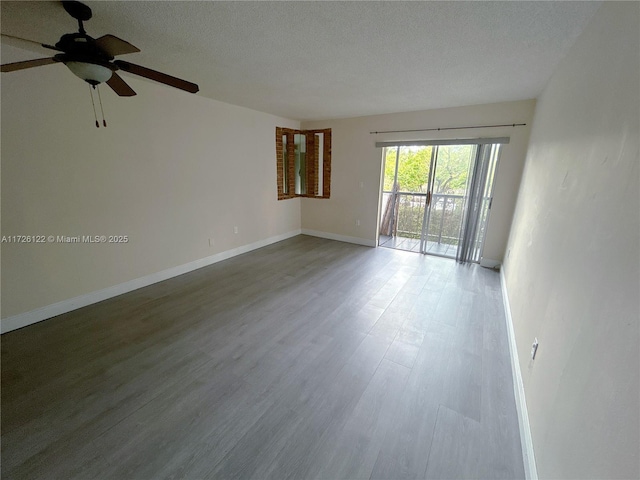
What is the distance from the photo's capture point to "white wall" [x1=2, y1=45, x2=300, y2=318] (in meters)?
2.20

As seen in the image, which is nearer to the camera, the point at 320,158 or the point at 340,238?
the point at 320,158

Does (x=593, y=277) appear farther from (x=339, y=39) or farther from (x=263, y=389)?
(x=339, y=39)

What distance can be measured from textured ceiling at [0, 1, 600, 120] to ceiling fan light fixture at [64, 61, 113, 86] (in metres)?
0.36

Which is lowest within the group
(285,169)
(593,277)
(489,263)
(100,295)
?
(100,295)

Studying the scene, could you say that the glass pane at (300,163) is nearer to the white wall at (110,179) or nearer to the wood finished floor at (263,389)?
the white wall at (110,179)

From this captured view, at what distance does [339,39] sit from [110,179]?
105 inches

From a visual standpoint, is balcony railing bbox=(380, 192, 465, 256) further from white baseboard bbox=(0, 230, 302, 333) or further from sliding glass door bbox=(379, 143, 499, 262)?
white baseboard bbox=(0, 230, 302, 333)

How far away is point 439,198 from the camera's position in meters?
4.67

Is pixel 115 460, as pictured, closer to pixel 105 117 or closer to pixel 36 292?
pixel 36 292

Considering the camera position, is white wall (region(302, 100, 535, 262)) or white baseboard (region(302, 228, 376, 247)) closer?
white wall (region(302, 100, 535, 262))

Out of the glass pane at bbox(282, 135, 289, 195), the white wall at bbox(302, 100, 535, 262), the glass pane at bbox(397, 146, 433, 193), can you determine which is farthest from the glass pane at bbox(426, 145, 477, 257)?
the glass pane at bbox(282, 135, 289, 195)

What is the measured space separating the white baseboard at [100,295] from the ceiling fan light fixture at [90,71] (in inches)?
87.0

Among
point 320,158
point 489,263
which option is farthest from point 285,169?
point 489,263

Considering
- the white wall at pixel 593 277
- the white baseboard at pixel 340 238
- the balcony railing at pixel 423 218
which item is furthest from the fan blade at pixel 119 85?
the balcony railing at pixel 423 218
